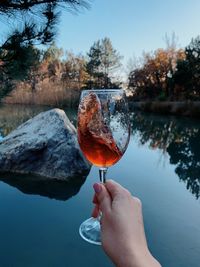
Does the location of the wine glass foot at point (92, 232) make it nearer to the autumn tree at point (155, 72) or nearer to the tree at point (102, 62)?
the autumn tree at point (155, 72)

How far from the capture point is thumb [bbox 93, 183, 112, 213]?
1.14ft

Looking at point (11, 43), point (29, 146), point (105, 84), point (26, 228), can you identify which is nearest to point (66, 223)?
point (26, 228)

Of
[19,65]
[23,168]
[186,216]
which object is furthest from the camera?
[19,65]

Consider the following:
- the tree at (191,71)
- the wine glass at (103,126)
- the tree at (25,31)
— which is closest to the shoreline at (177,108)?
the tree at (191,71)

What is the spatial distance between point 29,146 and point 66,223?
2.78 feet

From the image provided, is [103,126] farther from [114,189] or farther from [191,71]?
[191,71]

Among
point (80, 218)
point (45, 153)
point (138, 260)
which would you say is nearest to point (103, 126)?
point (138, 260)

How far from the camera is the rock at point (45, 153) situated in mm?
Answer: 1573

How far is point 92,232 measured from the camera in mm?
636

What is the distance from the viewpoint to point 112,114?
0.48 metres

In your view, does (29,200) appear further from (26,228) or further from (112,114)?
(112,114)

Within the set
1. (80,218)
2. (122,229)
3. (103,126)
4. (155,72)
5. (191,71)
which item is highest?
(155,72)

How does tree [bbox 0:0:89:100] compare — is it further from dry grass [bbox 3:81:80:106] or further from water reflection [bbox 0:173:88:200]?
dry grass [bbox 3:81:80:106]

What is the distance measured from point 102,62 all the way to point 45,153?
17842mm
